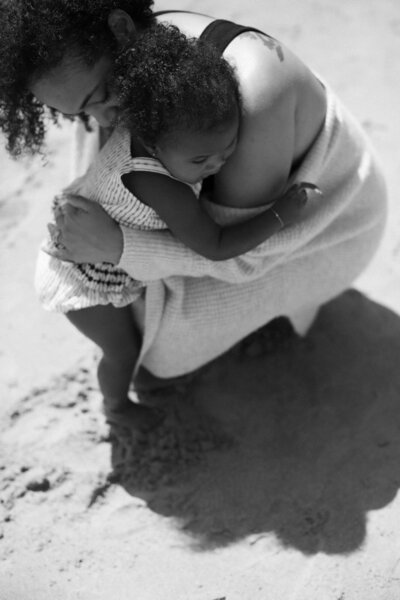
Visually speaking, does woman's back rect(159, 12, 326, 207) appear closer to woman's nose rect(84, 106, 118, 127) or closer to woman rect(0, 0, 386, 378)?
woman rect(0, 0, 386, 378)

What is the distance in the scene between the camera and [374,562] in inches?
76.8

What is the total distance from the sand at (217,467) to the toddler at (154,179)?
0.76ft

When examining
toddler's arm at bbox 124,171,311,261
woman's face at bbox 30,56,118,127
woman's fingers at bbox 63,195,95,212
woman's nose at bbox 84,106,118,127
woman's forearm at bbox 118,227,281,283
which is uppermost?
woman's face at bbox 30,56,118,127

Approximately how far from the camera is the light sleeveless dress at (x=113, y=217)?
1866 mm

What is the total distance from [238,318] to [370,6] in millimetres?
2466

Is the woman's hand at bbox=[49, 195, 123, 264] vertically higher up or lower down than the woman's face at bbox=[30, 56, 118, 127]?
lower down

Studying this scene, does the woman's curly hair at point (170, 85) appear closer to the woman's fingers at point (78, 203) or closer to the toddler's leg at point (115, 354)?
the woman's fingers at point (78, 203)

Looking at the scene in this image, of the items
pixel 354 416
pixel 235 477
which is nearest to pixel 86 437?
pixel 235 477

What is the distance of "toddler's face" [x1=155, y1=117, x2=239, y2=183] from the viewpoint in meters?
1.70

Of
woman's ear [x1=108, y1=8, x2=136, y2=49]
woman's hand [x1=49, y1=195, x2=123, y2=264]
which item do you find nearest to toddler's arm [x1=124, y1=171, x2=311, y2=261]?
woman's hand [x1=49, y1=195, x2=123, y2=264]

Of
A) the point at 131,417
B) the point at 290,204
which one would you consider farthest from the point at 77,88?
the point at 131,417

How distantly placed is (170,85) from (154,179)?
25 cm

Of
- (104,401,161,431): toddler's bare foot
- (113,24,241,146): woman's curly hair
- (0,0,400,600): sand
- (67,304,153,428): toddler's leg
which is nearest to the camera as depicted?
(113,24,241,146): woman's curly hair

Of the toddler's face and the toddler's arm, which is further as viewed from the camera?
the toddler's arm
